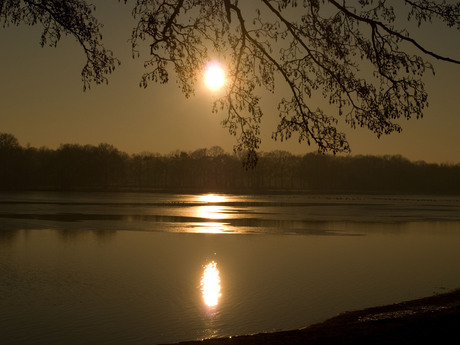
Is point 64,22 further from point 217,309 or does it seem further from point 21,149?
point 21,149

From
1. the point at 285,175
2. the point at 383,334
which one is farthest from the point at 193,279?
the point at 285,175

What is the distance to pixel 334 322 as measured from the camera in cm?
1102

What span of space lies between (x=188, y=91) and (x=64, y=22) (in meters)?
1.98

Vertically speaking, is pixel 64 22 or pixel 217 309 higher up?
pixel 64 22

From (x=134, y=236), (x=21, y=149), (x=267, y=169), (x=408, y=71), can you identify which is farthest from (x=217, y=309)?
(x=267, y=169)

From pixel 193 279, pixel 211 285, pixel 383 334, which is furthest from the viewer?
pixel 193 279

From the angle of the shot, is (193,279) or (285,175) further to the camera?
(285,175)

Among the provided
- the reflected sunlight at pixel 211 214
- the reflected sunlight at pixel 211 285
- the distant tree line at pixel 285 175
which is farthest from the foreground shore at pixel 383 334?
the distant tree line at pixel 285 175

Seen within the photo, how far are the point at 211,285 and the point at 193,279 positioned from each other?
0.92 meters

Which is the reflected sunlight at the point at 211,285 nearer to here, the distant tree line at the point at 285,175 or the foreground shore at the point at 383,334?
the foreground shore at the point at 383,334

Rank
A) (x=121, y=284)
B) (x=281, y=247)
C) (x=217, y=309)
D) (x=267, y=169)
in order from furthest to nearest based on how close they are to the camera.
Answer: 1. (x=267, y=169)
2. (x=281, y=247)
3. (x=121, y=284)
4. (x=217, y=309)

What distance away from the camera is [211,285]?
15906mm

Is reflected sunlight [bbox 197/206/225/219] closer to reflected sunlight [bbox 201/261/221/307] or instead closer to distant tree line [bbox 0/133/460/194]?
reflected sunlight [bbox 201/261/221/307]

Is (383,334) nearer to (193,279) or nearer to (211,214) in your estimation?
(193,279)
